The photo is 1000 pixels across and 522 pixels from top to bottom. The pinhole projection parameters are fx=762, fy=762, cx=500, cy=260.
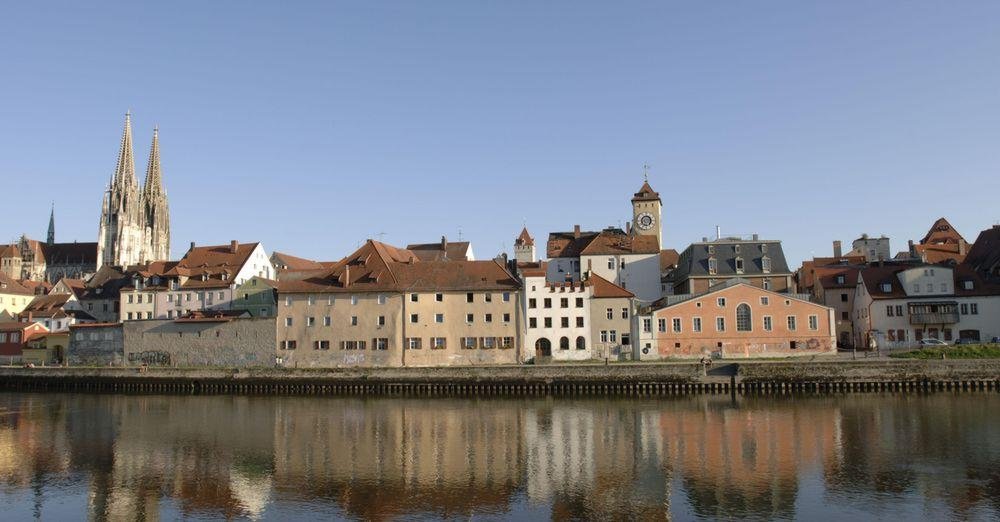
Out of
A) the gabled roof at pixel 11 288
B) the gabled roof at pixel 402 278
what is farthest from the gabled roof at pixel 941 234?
the gabled roof at pixel 11 288

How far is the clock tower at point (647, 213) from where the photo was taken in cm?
8544

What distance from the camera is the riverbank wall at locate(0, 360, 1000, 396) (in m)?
52.4

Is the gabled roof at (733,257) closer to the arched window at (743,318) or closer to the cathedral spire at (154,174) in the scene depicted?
the arched window at (743,318)

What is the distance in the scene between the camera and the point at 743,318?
6134 centimetres

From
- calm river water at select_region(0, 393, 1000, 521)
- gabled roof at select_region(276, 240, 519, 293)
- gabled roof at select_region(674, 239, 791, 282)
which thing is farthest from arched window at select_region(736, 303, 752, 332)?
gabled roof at select_region(276, 240, 519, 293)

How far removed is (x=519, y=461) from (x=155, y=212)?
459ft

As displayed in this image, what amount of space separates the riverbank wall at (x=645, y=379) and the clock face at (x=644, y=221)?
108 feet

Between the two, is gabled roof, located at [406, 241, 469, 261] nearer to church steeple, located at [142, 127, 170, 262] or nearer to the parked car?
the parked car

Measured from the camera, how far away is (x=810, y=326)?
60875 millimetres

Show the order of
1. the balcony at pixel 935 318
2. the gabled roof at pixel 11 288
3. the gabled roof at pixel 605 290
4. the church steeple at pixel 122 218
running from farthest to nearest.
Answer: the church steeple at pixel 122 218 < the gabled roof at pixel 11 288 < the gabled roof at pixel 605 290 < the balcony at pixel 935 318

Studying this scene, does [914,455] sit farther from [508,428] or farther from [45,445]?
[45,445]

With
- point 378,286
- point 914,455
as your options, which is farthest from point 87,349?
point 914,455

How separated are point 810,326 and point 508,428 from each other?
32989 millimetres

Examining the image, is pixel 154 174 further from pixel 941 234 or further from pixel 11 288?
pixel 941 234
